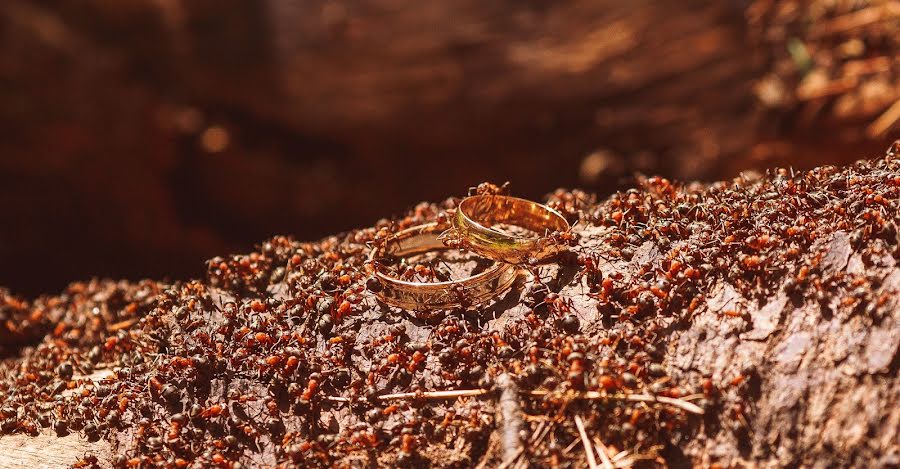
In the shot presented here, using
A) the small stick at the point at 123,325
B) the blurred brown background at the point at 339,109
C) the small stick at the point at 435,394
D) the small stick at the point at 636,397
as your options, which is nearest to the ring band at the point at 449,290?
the small stick at the point at 435,394

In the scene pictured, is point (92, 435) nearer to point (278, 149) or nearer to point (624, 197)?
point (624, 197)

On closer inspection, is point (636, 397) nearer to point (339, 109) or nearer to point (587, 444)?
point (587, 444)

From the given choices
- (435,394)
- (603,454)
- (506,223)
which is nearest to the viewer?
(603,454)

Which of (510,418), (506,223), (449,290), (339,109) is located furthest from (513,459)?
(339,109)

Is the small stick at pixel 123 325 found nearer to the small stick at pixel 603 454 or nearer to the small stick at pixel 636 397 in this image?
the small stick at pixel 636 397

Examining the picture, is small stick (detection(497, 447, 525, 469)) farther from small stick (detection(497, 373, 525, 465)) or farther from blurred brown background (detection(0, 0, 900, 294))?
blurred brown background (detection(0, 0, 900, 294))

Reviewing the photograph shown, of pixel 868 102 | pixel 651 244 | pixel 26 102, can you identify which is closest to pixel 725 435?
pixel 651 244

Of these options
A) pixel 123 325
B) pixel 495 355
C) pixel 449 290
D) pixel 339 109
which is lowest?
pixel 495 355

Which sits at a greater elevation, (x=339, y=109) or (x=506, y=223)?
(x=339, y=109)
